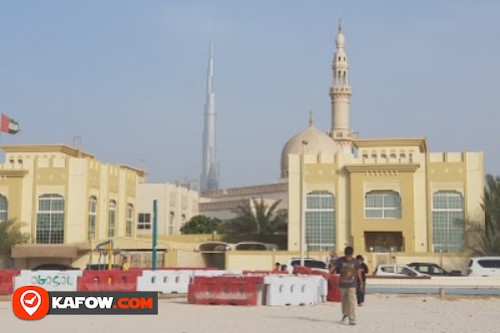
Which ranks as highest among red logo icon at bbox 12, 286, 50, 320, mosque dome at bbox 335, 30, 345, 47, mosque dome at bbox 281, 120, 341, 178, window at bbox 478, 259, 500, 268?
mosque dome at bbox 335, 30, 345, 47

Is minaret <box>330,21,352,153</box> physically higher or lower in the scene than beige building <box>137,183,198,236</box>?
higher

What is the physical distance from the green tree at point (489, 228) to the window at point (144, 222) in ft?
97.7

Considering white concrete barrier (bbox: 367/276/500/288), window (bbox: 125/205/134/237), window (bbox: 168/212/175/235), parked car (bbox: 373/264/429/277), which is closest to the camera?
white concrete barrier (bbox: 367/276/500/288)

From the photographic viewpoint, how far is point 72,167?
5603 centimetres

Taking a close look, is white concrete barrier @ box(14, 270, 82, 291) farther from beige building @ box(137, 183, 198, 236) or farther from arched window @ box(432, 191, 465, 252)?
beige building @ box(137, 183, 198, 236)

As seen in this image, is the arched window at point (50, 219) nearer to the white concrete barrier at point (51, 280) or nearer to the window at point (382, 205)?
the window at point (382, 205)

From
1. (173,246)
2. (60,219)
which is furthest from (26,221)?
(173,246)

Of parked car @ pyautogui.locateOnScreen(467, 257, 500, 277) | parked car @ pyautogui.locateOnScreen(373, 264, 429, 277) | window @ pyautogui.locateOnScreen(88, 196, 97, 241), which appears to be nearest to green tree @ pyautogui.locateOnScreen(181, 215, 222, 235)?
window @ pyautogui.locateOnScreen(88, 196, 97, 241)

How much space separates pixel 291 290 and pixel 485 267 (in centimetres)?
1666

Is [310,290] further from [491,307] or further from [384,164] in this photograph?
[384,164]

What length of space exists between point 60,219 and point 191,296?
33.4 meters

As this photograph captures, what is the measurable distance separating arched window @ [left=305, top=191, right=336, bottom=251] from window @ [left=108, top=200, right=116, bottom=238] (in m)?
14.9

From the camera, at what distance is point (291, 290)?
79.3ft

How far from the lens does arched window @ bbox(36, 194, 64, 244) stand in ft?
183
